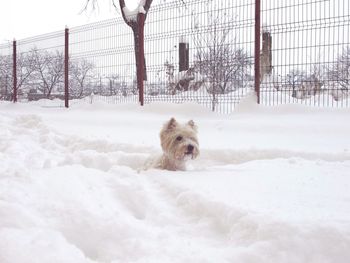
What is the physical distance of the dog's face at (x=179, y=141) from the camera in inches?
200

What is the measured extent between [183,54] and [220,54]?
38.3 inches

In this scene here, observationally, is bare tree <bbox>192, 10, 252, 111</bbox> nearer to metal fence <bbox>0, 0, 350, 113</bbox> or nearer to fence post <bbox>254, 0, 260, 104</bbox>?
metal fence <bbox>0, 0, 350, 113</bbox>

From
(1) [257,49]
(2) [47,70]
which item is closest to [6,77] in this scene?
(2) [47,70]

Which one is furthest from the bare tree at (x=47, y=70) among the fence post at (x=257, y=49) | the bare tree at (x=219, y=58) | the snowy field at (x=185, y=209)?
the snowy field at (x=185, y=209)

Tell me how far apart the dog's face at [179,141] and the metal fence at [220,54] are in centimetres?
378

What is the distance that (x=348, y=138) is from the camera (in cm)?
616

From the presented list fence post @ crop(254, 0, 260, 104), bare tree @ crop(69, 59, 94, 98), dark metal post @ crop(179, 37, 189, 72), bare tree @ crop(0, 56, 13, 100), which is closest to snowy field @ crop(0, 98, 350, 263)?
fence post @ crop(254, 0, 260, 104)

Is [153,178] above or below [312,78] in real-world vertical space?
below

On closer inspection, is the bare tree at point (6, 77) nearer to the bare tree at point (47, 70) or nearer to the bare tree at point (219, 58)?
the bare tree at point (47, 70)

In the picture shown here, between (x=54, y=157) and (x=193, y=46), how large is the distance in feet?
16.9

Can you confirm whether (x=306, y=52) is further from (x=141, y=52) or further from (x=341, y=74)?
(x=141, y=52)

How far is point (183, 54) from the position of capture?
998 centimetres

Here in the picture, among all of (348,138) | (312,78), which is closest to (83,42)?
(312,78)

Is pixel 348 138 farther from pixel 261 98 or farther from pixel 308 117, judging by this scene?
pixel 261 98
